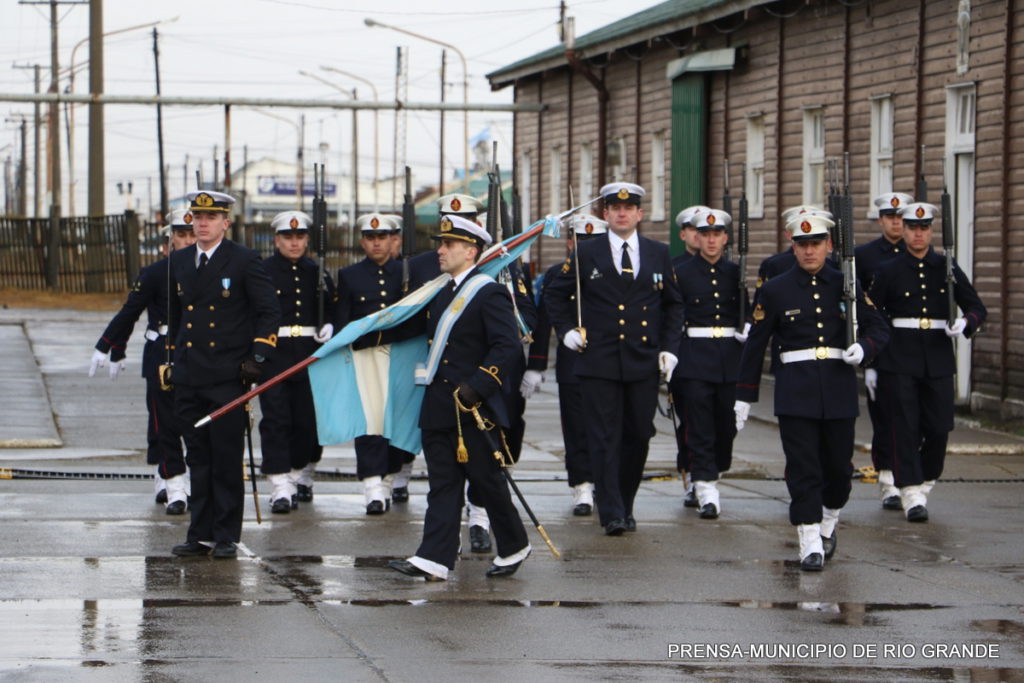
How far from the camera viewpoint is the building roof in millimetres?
24953

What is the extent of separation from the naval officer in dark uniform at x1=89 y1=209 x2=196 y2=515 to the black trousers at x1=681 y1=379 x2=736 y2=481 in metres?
3.40

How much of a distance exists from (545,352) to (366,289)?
132 centimetres

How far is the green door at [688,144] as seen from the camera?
2691 centimetres

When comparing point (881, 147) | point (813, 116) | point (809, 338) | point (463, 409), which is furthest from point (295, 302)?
point (813, 116)

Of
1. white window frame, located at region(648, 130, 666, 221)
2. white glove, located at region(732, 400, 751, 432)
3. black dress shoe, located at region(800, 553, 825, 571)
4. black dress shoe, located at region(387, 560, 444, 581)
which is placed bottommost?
black dress shoe, located at region(800, 553, 825, 571)

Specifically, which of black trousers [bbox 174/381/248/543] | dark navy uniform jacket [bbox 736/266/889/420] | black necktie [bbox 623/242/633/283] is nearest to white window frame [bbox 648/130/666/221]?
black necktie [bbox 623/242/633/283]

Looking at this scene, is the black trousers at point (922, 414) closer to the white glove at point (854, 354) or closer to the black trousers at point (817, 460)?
the black trousers at point (817, 460)

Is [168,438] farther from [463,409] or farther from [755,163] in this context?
[755,163]

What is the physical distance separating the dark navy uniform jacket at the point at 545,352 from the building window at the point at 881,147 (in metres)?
9.66

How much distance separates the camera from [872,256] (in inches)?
484

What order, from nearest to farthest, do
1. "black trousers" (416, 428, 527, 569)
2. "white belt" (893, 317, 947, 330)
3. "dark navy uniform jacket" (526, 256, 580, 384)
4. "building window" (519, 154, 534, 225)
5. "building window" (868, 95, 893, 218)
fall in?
"black trousers" (416, 428, 527, 569), "dark navy uniform jacket" (526, 256, 580, 384), "white belt" (893, 317, 947, 330), "building window" (868, 95, 893, 218), "building window" (519, 154, 534, 225)

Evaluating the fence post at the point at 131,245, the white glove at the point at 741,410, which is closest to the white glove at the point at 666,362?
the white glove at the point at 741,410

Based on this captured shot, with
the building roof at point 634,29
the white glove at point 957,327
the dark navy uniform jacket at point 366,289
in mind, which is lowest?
the white glove at point 957,327

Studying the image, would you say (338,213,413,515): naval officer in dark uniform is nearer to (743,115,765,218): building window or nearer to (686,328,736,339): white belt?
(686,328,736,339): white belt
